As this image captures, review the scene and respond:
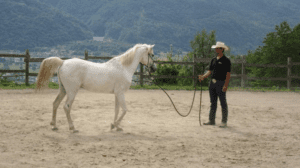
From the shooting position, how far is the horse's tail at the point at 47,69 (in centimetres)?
508

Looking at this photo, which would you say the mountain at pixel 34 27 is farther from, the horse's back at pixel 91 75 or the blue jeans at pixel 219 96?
the blue jeans at pixel 219 96

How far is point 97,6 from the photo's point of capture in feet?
609

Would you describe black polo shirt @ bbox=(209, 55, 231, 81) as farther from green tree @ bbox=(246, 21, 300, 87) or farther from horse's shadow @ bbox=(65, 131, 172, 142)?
green tree @ bbox=(246, 21, 300, 87)

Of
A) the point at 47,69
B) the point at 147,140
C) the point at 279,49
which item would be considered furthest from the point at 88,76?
A: the point at 279,49

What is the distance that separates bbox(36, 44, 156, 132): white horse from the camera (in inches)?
195

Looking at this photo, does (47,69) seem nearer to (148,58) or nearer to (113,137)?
(113,137)

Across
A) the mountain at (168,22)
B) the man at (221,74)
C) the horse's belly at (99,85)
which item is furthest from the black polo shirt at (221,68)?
the mountain at (168,22)

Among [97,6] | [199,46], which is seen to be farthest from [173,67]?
[97,6]

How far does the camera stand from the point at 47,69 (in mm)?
5117

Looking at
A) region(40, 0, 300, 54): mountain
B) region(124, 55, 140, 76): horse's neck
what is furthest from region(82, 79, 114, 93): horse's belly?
region(40, 0, 300, 54): mountain

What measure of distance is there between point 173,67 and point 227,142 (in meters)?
12.3

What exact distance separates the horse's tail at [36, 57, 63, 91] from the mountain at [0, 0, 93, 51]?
327 ft

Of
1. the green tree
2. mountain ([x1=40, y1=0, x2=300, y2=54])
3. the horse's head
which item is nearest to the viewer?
the horse's head

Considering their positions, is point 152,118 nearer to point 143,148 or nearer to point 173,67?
point 143,148
